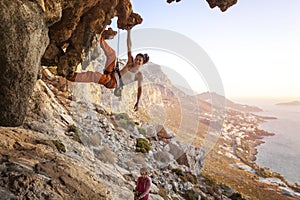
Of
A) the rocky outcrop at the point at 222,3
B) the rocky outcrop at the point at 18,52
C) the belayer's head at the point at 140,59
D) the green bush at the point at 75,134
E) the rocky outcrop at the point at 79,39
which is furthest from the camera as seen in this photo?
the green bush at the point at 75,134

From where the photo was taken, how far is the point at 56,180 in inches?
218

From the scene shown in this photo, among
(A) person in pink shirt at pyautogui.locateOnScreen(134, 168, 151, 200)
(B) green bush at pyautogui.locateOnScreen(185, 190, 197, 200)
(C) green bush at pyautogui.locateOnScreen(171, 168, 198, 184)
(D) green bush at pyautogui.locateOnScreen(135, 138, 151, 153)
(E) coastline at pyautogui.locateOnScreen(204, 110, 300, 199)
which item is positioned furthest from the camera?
(E) coastline at pyautogui.locateOnScreen(204, 110, 300, 199)

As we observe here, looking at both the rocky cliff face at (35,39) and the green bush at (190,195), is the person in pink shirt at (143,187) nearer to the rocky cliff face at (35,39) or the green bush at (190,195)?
the rocky cliff face at (35,39)

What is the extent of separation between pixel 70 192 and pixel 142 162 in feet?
31.2

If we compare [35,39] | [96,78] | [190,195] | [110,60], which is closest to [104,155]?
[96,78]

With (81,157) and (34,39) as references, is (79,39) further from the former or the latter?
(81,157)

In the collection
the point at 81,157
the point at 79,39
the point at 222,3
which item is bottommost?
the point at 81,157

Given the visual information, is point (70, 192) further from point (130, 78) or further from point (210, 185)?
point (210, 185)

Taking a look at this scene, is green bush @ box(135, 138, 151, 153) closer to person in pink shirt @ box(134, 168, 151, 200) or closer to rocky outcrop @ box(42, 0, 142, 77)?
person in pink shirt @ box(134, 168, 151, 200)

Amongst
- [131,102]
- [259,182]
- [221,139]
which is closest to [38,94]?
[131,102]

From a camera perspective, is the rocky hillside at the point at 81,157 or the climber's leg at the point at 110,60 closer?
the rocky hillside at the point at 81,157

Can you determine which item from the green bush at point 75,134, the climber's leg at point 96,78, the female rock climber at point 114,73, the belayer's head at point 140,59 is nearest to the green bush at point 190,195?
the green bush at point 75,134

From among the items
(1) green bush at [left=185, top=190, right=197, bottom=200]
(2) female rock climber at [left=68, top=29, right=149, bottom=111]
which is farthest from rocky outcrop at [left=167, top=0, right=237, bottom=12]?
(1) green bush at [left=185, top=190, right=197, bottom=200]

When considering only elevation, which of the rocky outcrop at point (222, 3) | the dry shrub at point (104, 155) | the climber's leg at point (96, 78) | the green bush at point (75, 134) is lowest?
the dry shrub at point (104, 155)
